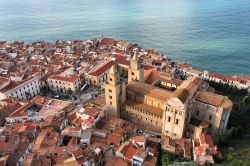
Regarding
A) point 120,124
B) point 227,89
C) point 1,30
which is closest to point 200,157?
point 120,124

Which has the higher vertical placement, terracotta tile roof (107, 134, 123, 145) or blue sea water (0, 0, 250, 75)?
blue sea water (0, 0, 250, 75)

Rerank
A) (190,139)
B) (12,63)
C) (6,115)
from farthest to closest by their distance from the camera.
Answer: (12,63) → (6,115) → (190,139)

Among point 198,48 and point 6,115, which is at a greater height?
point 198,48

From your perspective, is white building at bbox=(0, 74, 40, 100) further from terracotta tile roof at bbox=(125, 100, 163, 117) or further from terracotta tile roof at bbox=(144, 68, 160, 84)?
terracotta tile roof at bbox=(144, 68, 160, 84)

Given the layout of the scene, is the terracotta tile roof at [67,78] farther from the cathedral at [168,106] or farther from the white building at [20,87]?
the cathedral at [168,106]

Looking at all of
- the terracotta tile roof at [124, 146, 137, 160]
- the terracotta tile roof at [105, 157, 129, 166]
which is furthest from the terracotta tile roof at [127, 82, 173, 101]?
the terracotta tile roof at [105, 157, 129, 166]

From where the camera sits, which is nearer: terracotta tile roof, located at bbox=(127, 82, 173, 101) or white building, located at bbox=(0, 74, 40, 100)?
terracotta tile roof, located at bbox=(127, 82, 173, 101)

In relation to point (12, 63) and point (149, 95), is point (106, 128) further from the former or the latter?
point (12, 63)
